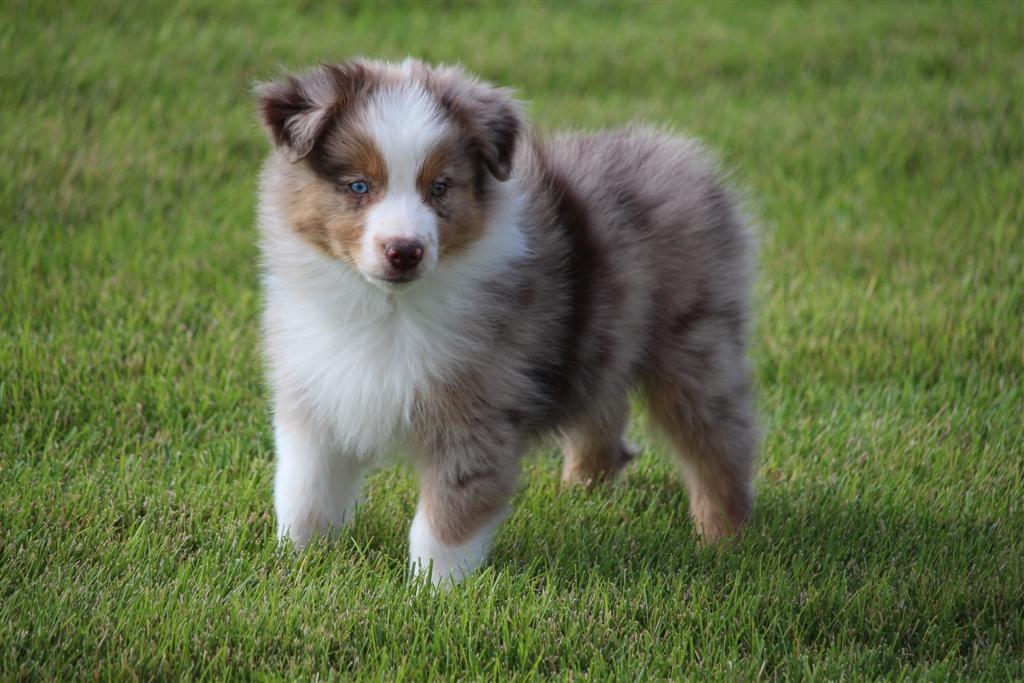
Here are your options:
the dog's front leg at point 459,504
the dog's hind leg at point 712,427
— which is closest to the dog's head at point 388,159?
the dog's front leg at point 459,504

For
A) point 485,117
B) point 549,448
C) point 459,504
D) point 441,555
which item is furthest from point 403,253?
point 549,448

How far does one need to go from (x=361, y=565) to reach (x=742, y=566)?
1283mm

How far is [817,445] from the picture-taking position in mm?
5438

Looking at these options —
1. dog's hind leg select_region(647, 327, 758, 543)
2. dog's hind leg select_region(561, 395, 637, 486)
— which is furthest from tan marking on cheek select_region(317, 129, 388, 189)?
dog's hind leg select_region(561, 395, 637, 486)

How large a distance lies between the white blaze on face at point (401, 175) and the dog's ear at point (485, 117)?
0.56 ft

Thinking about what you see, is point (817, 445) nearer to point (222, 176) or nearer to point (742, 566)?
point (742, 566)

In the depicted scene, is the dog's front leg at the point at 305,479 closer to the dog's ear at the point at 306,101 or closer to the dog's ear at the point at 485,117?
the dog's ear at the point at 306,101

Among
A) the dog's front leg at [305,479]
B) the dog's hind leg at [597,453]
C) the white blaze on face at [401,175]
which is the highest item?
the white blaze on face at [401,175]

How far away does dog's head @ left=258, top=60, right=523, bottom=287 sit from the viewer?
3.72m

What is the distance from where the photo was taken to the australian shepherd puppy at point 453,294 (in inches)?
150

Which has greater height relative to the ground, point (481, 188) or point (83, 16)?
point (481, 188)

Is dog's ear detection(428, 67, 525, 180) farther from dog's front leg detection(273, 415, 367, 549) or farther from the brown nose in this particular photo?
dog's front leg detection(273, 415, 367, 549)

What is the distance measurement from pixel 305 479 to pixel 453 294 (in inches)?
32.5

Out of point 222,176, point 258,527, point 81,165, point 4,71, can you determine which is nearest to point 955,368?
point 258,527
